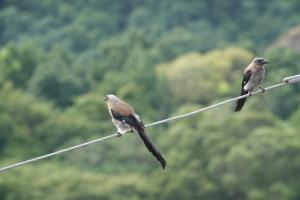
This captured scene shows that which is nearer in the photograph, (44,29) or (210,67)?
(210,67)

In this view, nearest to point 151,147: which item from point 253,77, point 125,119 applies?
point 125,119

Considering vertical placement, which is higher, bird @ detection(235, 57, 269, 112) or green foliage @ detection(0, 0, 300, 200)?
green foliage @ detection(0, 0, 300, 200)

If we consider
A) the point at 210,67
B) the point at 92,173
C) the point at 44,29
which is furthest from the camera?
the point at 44,29

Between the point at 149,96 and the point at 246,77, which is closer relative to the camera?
the point at 246,77

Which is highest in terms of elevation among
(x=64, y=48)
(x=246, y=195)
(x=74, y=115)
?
(x=64, y=48)

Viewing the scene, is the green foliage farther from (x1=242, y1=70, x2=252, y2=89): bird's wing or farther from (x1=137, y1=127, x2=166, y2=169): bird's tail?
(x1=137, y1=127, x2=166, y2=169): bird's tail

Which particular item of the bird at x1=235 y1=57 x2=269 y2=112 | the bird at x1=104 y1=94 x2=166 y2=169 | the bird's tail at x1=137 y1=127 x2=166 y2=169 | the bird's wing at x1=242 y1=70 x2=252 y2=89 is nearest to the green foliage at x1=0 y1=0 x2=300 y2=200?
the bird at x1=235 y1=57 x2=269 y2=112

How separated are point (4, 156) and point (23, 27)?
4397 centimetres

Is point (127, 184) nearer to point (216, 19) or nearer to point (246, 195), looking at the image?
point (246, 195)

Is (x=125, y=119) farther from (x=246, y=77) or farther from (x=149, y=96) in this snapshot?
(x=149, y=96)

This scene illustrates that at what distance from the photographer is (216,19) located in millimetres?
110875

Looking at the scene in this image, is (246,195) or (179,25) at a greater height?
(179,25)

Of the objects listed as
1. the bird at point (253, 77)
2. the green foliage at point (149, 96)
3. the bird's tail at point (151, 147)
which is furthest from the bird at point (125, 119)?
the green foliage at point (149, 96)

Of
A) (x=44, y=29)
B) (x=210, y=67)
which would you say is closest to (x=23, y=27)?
(x=44, y=29)
